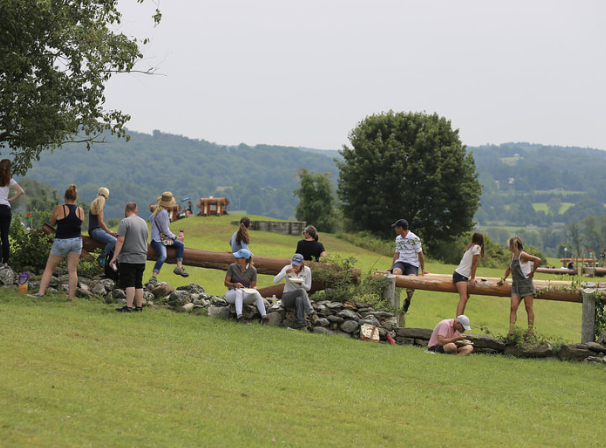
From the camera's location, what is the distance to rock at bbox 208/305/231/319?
45.3 ft

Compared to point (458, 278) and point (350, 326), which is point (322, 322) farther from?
point (458, 278)

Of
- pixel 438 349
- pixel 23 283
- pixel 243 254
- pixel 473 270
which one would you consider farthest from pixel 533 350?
pixel 23 283

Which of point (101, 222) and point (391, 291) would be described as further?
point (101, 222)

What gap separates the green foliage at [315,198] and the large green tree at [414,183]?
30.8 ft

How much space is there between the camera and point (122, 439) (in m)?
5.95

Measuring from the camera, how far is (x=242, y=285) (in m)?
13.4

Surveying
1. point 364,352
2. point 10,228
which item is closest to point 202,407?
point 364,352

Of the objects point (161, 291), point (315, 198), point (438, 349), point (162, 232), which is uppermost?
point (315, 198)

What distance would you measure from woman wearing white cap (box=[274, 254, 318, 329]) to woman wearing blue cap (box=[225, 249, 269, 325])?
542mm

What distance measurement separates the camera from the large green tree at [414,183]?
53750 mm

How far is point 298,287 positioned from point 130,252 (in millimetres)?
3625

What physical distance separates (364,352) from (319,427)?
4.91 m

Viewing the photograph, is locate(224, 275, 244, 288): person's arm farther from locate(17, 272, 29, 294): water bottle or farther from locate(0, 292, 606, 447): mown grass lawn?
locate(17, 272, 29, 294): water bottle

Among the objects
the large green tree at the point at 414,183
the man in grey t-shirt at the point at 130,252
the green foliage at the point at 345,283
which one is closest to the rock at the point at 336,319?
the green foliage at the point at 345,283
